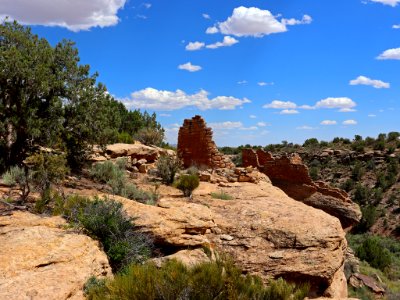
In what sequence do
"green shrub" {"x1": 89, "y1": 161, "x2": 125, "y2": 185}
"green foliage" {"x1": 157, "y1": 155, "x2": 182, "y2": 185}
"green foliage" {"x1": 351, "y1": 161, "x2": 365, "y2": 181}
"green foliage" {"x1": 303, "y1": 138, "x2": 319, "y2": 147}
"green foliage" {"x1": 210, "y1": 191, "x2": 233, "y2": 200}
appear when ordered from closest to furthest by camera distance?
1. "green foliage" {"x1": 210, "y1": 191, "x2": 233, "y2": 200}
2. "green shrub" {"x1": 89, "y1": 161, "x2": 125, "y2": 185}
3. "green foliage" {"x1": 157, "y1": 155, "x2": 182, "y2": 185}
4. "green foliage" {"x1": 351, "y1": 161, "x2": 365, "y2": 181}
5. "green foliage" {"x1": 303, "y1": 138, "x2": 319, "y2": 147}

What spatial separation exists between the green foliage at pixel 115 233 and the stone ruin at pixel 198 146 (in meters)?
9.54

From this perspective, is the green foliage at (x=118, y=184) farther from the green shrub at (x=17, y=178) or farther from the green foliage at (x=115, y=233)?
the green foliage at (x=115, y=233)

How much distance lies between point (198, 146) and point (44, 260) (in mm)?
11807

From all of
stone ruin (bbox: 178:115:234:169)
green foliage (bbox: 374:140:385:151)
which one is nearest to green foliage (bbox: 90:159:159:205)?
stone ruin (bbox: 178:115:234:169)

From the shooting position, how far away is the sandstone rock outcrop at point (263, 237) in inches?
307

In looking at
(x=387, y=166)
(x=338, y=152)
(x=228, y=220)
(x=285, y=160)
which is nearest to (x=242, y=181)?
(x=285, y=160)

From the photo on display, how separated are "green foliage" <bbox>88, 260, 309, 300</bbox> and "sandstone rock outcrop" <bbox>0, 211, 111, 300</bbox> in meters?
0.44

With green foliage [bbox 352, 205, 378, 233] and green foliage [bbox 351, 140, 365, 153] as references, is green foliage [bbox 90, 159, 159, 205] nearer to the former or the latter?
green foliage [bbox 352, 205, 378, 233]

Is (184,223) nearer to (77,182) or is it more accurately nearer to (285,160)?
(77,182)

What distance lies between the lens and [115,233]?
23.3 ft

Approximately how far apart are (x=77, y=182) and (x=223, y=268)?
7.74 m

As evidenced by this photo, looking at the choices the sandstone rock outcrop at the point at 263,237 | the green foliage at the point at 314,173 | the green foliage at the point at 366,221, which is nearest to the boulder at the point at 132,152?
the sandstone rock outcrop at the point at 263,237

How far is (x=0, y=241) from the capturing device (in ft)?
20.7

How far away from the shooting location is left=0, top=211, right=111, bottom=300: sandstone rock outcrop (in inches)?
203
